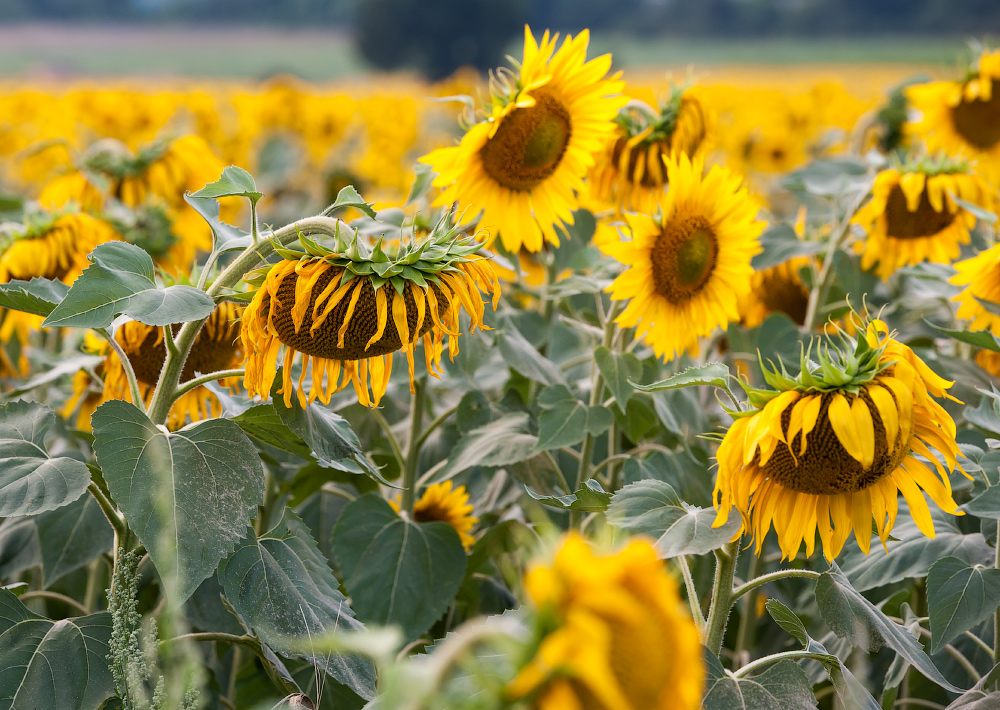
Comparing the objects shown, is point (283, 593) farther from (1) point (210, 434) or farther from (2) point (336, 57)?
(2) point (336, 57)

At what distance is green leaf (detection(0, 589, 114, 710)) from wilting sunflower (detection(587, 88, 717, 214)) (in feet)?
3.81

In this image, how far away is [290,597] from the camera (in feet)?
3.54

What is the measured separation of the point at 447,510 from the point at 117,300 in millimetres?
834

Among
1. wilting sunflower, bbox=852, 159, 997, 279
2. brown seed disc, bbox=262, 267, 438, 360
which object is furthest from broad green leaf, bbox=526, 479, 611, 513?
wilting sunflower, bbox=852, 159, 997, 279

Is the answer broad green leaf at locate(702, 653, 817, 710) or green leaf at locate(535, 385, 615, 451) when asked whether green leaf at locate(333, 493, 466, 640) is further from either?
broad green leaf at locate(702, 653, 817, 710)

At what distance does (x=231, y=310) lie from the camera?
1.40 metres

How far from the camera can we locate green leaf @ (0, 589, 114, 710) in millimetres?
1043

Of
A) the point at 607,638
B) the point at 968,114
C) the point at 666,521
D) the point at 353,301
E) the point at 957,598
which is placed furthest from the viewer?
the point at 968,114

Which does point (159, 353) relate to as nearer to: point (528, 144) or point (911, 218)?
point (528, 144)

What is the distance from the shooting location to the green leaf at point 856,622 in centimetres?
105

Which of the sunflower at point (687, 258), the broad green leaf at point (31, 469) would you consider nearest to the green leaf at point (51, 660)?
the broad green leaf at point (31, 469)

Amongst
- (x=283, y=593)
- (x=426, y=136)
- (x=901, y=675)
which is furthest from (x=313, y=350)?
(x=426, y=136)

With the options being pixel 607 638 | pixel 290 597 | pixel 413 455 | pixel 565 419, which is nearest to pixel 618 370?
pixel 565 419

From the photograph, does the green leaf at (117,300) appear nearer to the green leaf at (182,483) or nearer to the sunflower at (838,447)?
the green leaf at (182,483)
